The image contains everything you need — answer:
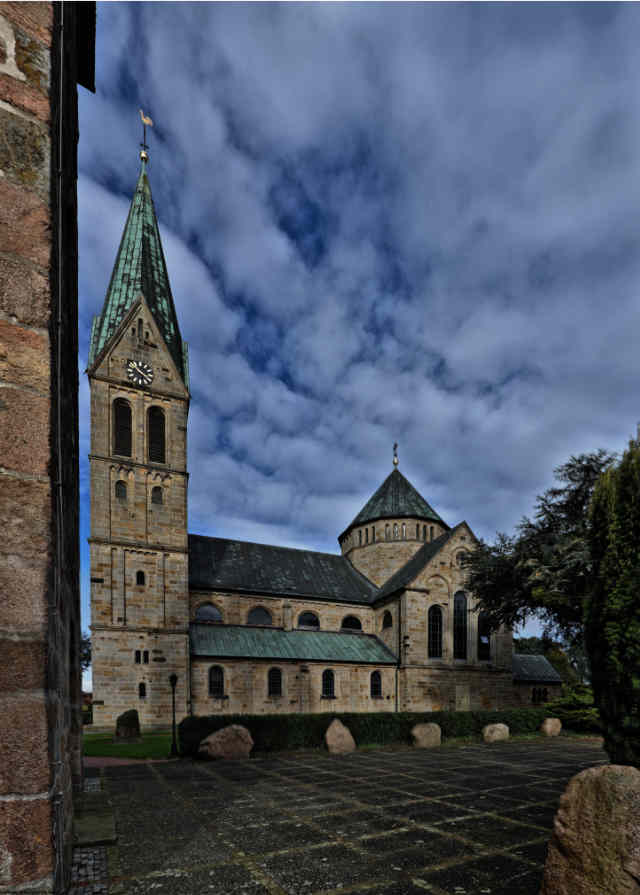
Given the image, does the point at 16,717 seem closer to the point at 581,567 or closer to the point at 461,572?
the point at 581,567

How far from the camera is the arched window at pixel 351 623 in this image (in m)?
38.0

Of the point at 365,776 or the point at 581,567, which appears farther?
the point at 581,567

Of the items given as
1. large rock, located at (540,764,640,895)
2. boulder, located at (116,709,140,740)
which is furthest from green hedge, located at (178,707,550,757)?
large rock, located at (540,764,640,895)

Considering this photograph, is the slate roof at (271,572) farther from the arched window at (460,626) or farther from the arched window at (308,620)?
the arched window at (460,626)

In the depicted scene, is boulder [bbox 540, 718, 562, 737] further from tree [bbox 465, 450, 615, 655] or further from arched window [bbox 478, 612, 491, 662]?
arched window [bbox 478, 612, 491, 662]

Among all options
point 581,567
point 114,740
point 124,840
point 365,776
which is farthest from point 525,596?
point 124,840

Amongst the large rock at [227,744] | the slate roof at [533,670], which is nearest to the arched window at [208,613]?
the large rock at [227,744]

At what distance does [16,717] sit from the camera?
Result: 2.37 meters

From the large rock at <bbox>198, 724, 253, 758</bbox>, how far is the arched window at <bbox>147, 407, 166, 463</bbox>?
17.8m

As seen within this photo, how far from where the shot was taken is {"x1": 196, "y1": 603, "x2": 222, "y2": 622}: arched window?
107ft

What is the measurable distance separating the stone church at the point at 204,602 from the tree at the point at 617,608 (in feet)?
80.2

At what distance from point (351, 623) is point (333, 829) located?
3084 centimetres

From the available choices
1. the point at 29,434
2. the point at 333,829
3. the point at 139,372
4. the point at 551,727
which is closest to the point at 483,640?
the point at 551,727

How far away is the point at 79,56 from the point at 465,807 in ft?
42.4
